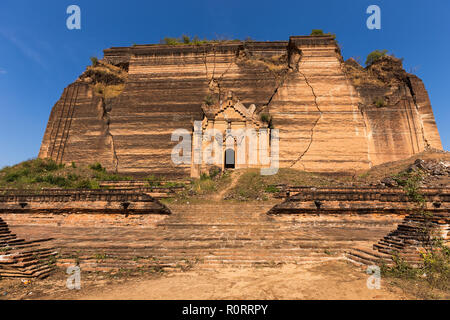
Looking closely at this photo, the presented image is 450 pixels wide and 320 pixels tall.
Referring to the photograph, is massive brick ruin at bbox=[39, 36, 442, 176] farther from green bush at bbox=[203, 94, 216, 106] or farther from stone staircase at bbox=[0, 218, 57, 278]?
stone staircase at bbox=[0, 218, 57, 278]

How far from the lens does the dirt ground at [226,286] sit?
13.8ft

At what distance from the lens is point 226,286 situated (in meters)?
4.64

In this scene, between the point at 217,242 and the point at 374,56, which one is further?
the point at 374,56

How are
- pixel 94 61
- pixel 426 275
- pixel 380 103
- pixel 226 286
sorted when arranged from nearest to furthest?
pixel 226 286 < pixel 426 275 < pixel 380 103 < pixel 94 61

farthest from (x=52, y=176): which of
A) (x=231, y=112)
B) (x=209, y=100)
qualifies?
(x=231, y=112)

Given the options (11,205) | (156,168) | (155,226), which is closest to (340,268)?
(155,226)

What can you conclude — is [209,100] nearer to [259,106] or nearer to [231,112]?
[231,112]

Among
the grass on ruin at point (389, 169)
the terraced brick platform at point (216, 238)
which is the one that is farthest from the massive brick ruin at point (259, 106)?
the terraced brick platform at point (216, 238)

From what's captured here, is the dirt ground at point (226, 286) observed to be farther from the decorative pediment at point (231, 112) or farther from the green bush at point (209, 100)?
the green bush at point (209, 100)

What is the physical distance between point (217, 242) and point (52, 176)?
17.8 metres

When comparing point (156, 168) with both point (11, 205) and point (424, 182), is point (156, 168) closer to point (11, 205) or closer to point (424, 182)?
point (11, 205)

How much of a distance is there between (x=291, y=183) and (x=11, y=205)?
46.2 ft

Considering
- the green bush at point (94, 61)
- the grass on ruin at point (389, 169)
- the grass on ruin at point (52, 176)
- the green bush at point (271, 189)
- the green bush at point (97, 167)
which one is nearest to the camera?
the green bush at point (271, 189)

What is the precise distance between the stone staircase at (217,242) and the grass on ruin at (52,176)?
30.9 ft
